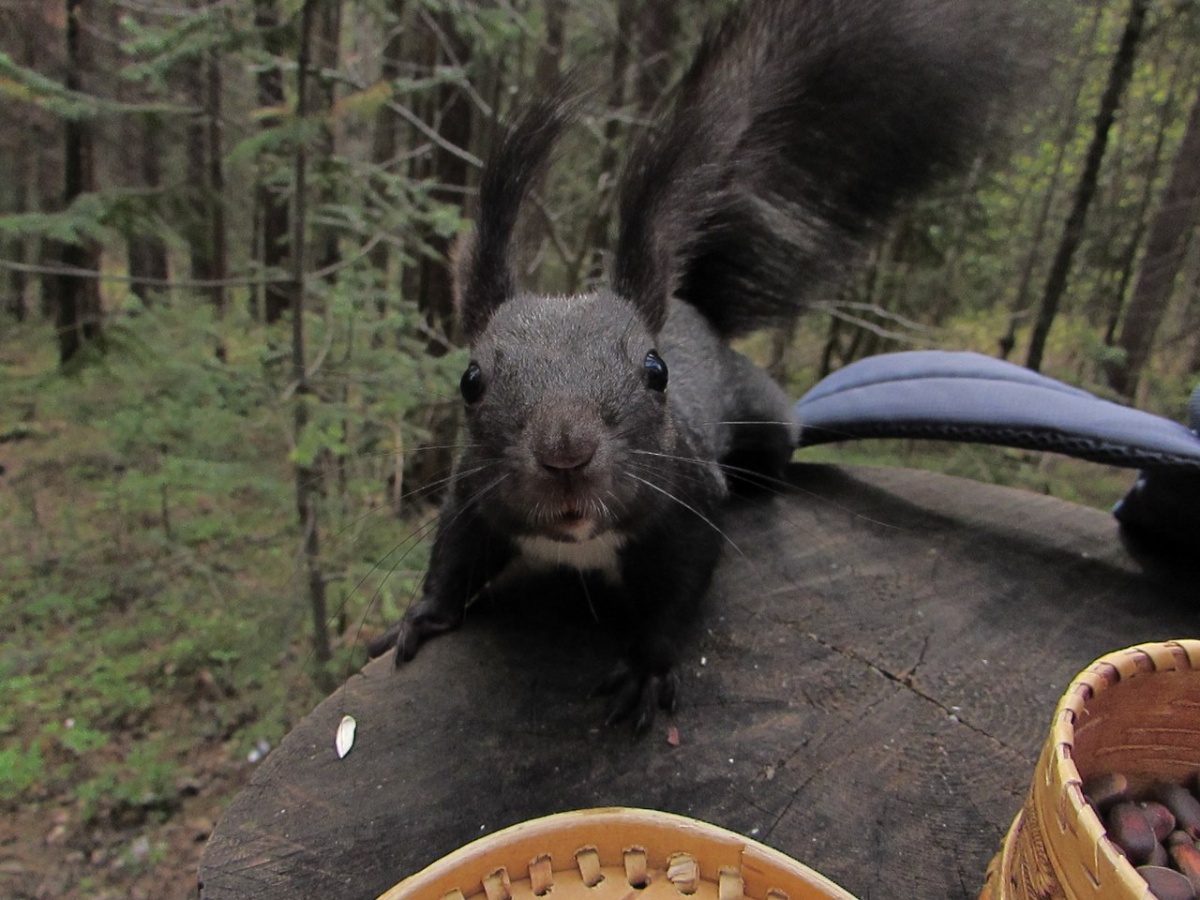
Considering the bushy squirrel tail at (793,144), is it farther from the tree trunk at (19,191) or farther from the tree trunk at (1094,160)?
the tree trunk at (19,191)

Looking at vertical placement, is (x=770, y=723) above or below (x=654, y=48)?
below

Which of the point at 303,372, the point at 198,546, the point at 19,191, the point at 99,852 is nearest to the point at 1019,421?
the point at 303,372

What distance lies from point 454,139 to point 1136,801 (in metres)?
5.18

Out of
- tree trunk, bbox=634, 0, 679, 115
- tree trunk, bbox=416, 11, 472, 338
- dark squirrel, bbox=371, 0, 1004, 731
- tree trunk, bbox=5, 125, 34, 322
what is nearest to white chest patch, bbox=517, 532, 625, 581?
dark squirrel, bbox=371, 0, 1004, 731

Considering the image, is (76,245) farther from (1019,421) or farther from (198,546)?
(1019,421)

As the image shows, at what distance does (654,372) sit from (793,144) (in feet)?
3.77

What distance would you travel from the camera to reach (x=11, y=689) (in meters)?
3.60

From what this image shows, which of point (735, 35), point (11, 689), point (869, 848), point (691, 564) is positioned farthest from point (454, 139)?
point (869, 848)

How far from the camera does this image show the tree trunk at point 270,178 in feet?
8.49

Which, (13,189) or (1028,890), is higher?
(13,189)

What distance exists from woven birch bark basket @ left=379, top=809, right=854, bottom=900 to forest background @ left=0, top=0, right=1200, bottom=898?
841mm

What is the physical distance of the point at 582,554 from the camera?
1764mm

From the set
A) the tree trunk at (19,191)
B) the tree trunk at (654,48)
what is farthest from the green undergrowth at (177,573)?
the tree trunk at (19,191)

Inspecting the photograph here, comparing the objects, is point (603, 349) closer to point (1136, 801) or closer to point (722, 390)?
point (722, 390)
